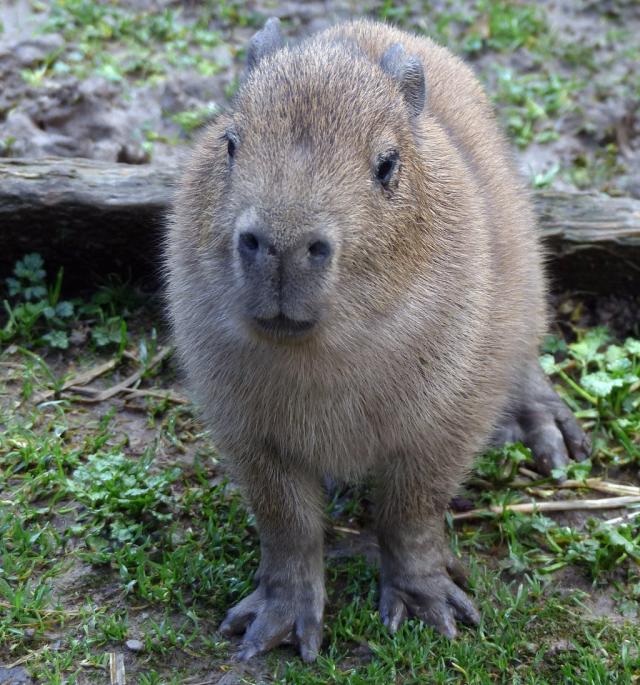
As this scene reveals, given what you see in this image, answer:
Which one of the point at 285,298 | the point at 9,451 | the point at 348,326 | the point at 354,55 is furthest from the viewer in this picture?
the point at 9,451

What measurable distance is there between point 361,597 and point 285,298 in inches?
64.9

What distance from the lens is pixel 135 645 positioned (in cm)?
386

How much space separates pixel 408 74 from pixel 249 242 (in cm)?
108

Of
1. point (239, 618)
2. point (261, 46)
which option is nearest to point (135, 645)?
point (239, 618)

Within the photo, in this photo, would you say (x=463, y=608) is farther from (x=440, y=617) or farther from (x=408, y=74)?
(x=408, y=74)

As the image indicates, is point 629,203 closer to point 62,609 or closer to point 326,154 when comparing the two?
point 326,154

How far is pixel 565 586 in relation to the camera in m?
4.28

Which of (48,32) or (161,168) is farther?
(48,32)

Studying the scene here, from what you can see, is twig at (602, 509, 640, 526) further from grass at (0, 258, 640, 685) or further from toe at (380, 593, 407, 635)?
toe at (380, 593, 407, 635)

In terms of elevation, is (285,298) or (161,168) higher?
(285,298)

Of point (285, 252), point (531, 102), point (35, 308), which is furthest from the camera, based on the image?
point (531, 102)

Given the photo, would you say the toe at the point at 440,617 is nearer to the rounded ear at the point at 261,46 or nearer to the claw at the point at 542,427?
the claw at the point at 542,427

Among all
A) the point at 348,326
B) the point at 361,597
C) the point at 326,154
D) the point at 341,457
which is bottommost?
the point at 361,597

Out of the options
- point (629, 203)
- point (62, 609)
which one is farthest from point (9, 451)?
point (629, 203)
